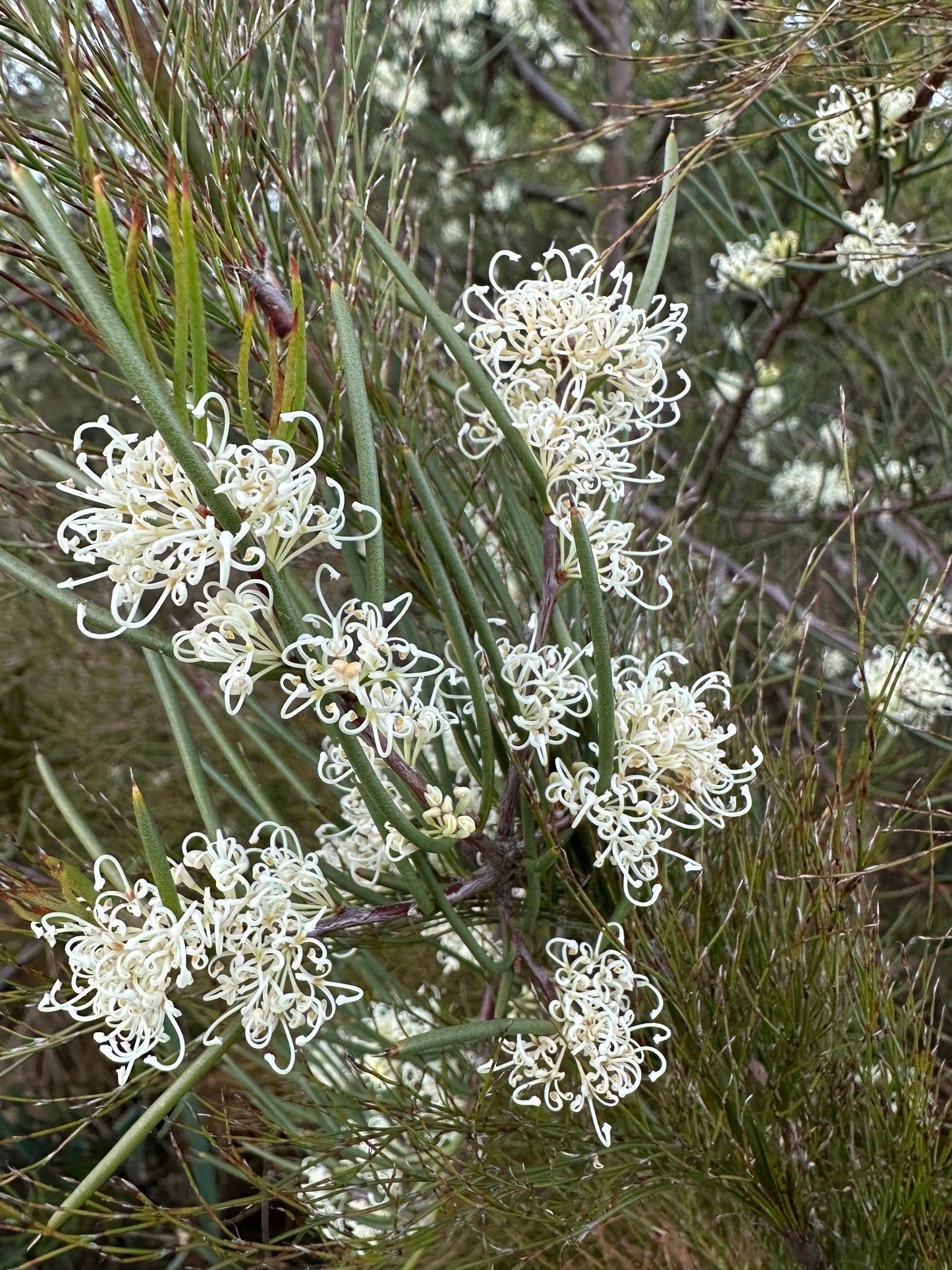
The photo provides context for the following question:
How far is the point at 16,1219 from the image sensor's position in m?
0.37

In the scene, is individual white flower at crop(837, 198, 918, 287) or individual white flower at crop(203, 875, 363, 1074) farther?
individual white flower at crop(837, 198, 918, 287)

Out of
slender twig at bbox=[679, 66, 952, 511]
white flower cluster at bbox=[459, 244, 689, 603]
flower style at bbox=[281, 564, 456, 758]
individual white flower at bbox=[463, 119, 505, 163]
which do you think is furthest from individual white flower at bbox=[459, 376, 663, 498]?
individual white flower at bbox=[463, 119, 505, 163]

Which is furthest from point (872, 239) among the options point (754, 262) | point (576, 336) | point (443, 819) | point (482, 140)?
point (482, 140)

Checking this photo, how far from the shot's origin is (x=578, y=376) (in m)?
0.40

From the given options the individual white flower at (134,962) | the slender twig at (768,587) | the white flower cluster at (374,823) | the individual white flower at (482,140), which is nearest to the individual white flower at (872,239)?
the slender twig at (768,587)

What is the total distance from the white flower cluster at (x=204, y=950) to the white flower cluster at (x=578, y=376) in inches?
6.6

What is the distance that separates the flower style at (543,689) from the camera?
39cm

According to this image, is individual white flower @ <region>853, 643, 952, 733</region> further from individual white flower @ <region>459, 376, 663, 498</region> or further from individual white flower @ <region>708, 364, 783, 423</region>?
individual white flower @ <region>459, 376, 663, 498</region>

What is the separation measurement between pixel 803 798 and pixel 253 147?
0.42 m

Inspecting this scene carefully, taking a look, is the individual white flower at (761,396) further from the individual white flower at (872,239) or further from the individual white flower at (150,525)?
the individual white flower at (150,525)

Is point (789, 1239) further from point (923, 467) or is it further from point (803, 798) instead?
point (923, 467)

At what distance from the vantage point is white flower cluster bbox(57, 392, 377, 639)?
29 cm

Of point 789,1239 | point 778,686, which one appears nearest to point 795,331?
point 778,686

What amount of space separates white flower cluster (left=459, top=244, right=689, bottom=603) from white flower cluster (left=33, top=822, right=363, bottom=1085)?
17 cm
